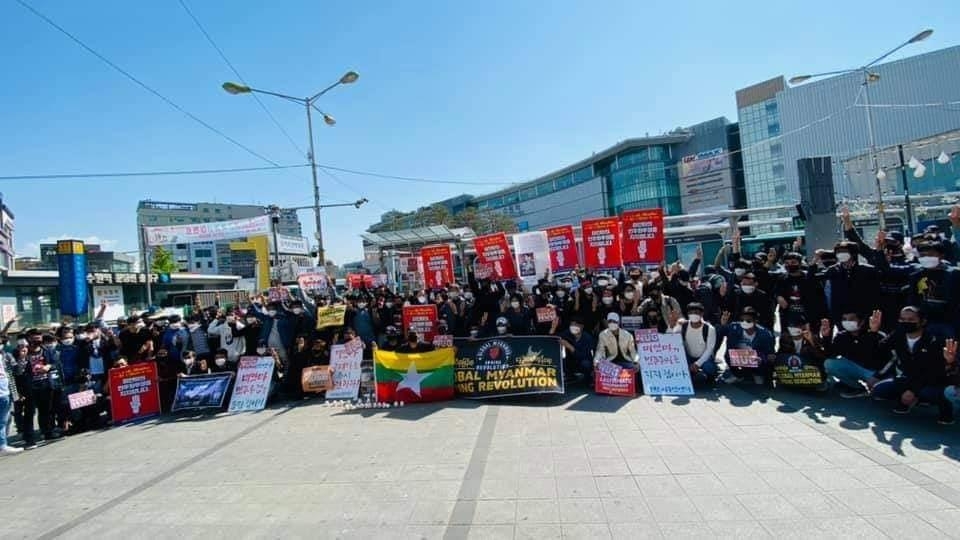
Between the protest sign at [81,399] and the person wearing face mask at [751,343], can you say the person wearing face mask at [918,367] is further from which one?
the protest sign at [81,399]

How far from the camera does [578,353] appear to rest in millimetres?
8750

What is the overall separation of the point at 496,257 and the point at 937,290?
7459mm

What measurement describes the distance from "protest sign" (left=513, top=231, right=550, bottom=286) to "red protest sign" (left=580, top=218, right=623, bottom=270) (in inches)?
37.9

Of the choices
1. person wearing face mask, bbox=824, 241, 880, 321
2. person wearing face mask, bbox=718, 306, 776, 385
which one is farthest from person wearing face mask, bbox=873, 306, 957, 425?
person wearing face mask, bbox=718, 306, 776, 385

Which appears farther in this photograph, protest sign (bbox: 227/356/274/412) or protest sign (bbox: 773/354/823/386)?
protest sign (bbox: 227/356/274/412)

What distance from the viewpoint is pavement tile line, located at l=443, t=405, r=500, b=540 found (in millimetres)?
4160

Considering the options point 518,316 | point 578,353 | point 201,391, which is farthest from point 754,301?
point 201,391

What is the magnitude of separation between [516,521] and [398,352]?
493 cm

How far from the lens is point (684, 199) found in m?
71.7

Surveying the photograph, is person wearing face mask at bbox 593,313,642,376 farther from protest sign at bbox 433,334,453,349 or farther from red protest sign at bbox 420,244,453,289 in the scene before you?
red protest sign at bbox 420,244,453,289

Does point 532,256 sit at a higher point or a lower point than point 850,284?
higher

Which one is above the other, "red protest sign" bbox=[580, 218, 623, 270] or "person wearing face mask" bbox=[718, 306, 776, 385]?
"red protest sign" bbox=[580, 218, 623, 270]

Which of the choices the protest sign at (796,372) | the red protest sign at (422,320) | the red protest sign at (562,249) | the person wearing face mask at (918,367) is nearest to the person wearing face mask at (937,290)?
the person wearing face mask at (918,367)

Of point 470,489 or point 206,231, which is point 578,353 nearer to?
point 470,489
